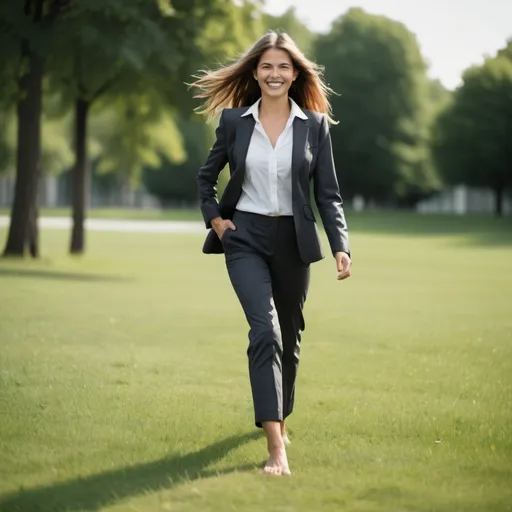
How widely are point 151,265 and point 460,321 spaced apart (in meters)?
11.1

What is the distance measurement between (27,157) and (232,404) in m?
15.4

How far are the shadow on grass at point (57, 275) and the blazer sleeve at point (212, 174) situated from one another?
12.9 m

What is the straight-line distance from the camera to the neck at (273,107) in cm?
574

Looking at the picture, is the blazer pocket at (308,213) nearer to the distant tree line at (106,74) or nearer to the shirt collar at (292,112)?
the shirt collar at (292,112)

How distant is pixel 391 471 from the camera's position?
524 cm

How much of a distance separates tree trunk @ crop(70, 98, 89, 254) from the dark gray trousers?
757 inches

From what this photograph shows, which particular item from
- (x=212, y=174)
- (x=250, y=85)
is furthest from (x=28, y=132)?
(x=212, y=174)

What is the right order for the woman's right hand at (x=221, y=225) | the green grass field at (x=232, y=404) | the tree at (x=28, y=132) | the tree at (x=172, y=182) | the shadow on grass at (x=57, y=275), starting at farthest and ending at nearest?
the tree at (x=172, y=182) < the tree at (x=28, y=132) < the shadow on grass at (x=57, y=275) < the woman's right hand at (x=221, y=225) < the green grass field at (x=232, y=404)

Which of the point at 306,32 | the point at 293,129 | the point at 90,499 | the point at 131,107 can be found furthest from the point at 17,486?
the point at 306,32

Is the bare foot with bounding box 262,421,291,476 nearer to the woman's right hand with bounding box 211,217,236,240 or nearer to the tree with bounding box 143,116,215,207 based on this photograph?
the woman's right hand with bounding box 211,217,236,240

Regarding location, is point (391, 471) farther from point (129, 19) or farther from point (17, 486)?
point (129, 19)

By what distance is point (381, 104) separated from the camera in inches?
2692

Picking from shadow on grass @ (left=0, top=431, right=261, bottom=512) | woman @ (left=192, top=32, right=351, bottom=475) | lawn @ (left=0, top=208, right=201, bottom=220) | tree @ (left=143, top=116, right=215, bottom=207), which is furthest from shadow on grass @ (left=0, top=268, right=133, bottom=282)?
tree @ (left=143, top=116, right=215, bottom=207)

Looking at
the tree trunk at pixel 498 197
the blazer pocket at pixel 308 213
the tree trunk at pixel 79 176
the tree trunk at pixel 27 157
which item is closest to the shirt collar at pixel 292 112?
the blazer pocket at pixel 308 213
